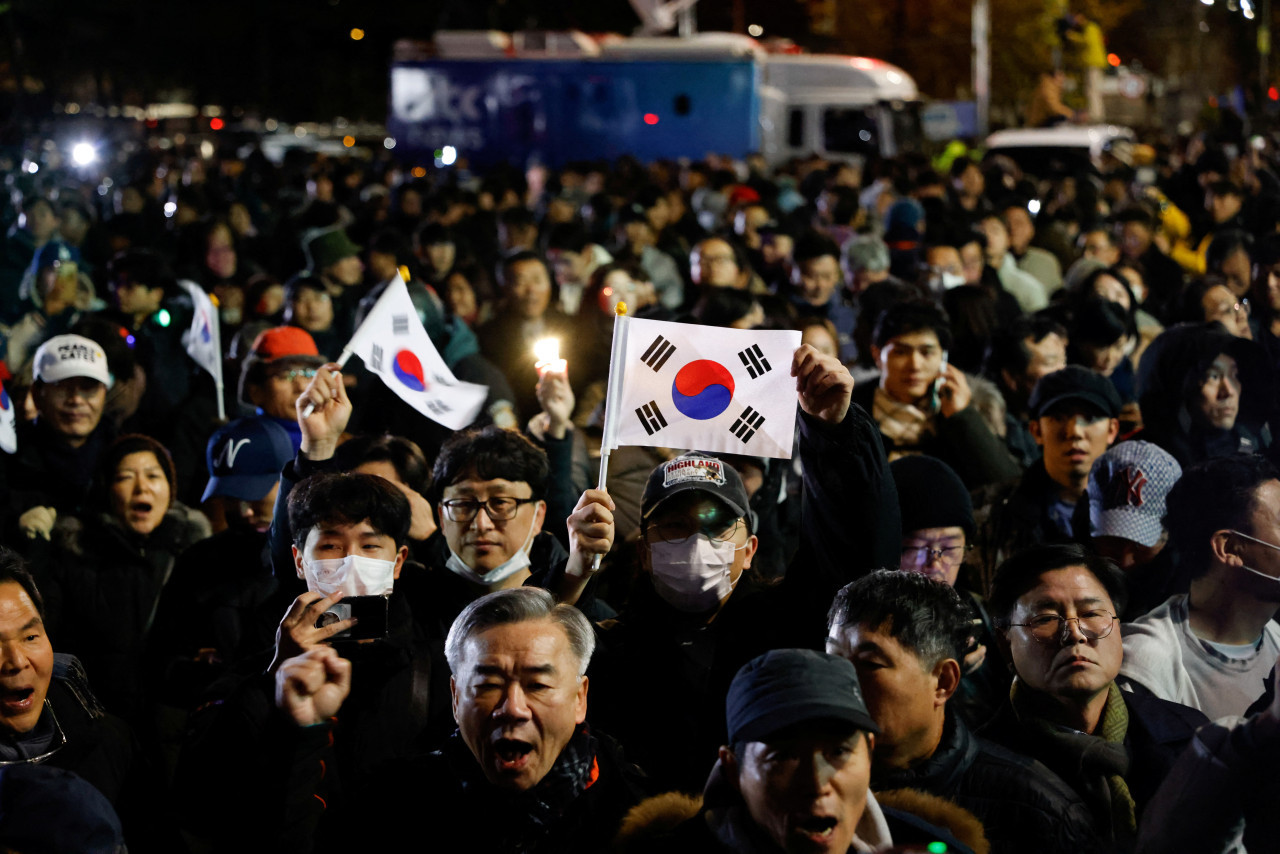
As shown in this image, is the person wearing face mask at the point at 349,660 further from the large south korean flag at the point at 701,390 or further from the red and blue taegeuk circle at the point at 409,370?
the red and blue taegeuk circle at the point at 409,370

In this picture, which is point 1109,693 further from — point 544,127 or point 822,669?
point 544,127

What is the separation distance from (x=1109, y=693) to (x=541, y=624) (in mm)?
1504

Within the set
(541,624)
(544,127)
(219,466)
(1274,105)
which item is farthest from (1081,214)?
(544,127)

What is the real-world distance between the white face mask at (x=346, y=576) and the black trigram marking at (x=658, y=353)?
980 mm

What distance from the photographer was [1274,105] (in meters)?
19.9

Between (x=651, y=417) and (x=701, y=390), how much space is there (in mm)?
157

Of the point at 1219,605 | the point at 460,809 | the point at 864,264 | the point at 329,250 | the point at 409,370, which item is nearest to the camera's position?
the point at 460,809

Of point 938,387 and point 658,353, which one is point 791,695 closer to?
point 658,353

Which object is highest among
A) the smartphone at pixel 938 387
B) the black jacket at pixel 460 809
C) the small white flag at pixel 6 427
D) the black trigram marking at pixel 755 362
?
the black trigram marking at pixel 755 362

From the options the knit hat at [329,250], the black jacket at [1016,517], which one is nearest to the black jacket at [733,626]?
the black jacket at [1016,517]

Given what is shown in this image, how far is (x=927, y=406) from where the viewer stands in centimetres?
631

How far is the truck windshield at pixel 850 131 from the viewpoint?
24.0 m

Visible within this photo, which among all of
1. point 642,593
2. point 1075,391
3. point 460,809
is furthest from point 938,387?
point 460,809

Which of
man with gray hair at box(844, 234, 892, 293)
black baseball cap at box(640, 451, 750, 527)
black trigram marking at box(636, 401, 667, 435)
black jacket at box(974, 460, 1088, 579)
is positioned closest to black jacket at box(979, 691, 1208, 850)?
black baseball cap at box(640, 451, 750, 527)
